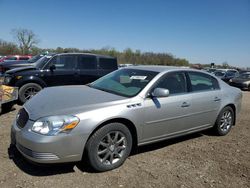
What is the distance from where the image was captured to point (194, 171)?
153 inches

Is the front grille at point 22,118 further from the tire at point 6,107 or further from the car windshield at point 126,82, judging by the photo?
the tire at point 6,107

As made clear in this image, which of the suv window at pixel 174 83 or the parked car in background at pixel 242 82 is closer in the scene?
the suv window at pixel 174 83

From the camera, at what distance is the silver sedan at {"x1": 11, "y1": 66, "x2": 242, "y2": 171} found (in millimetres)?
3275

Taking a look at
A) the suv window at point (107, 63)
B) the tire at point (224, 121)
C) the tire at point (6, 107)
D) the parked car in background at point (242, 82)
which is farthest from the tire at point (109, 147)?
the parked car in background at point (242, 82)

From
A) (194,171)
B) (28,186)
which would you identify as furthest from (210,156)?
(28,186)

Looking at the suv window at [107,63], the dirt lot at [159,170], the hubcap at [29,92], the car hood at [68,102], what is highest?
the suv window at [107,63]

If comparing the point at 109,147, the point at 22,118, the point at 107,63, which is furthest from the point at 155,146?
the point at 107,63

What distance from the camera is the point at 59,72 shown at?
28.2 feet

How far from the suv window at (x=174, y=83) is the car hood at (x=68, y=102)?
3.02 ft

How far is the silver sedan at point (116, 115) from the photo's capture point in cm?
328

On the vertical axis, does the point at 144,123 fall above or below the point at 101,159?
above

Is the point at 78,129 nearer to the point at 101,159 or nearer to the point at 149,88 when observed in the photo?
the point at 101,159

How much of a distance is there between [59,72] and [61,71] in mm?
80

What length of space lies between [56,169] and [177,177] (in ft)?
5.80
